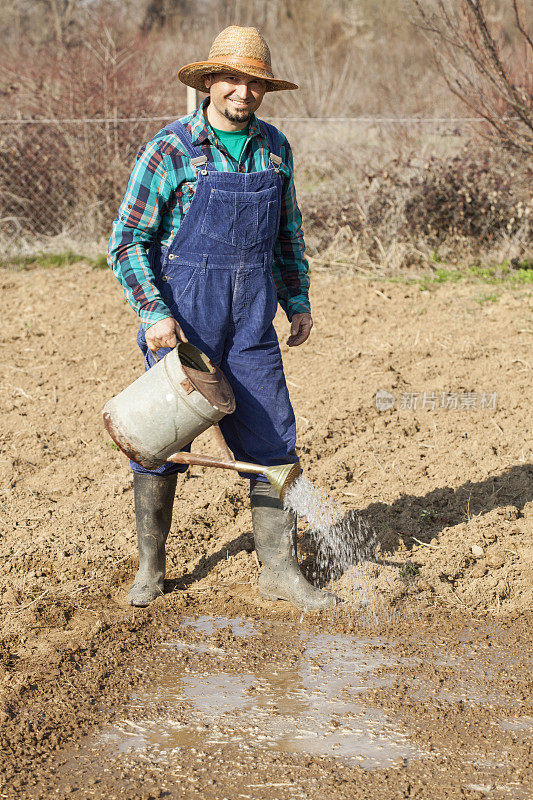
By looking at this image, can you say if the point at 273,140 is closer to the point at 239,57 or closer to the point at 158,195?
the point at 239,57

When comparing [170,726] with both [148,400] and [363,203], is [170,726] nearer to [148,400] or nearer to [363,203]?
[148,400]

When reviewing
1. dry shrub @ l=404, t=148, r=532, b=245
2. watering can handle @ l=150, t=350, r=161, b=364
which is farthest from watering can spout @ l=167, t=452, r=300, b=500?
dry shrub @ l=404, t=148, r=532, b=245

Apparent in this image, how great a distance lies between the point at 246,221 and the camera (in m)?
3.04

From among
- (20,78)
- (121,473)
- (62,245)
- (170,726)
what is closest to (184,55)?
(20,78)

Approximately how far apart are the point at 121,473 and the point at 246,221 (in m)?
1.92

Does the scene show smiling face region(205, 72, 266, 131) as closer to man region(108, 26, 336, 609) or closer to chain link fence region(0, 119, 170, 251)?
man region(108, 26, 336, 609)

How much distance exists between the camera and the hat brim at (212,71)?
2.92 meters

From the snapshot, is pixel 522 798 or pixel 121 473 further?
pixel 121 473

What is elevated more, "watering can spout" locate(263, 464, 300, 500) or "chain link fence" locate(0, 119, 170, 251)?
"chain link fence" locate(0, 119, 170, 251)

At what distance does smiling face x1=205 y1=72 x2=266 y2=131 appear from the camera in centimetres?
296

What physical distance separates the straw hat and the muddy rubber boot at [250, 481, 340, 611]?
147cm

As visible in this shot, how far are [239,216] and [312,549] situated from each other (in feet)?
4.97

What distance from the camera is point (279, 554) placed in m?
3.44

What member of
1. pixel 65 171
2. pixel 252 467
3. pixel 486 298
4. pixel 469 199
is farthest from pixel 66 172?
pixel 252 467
